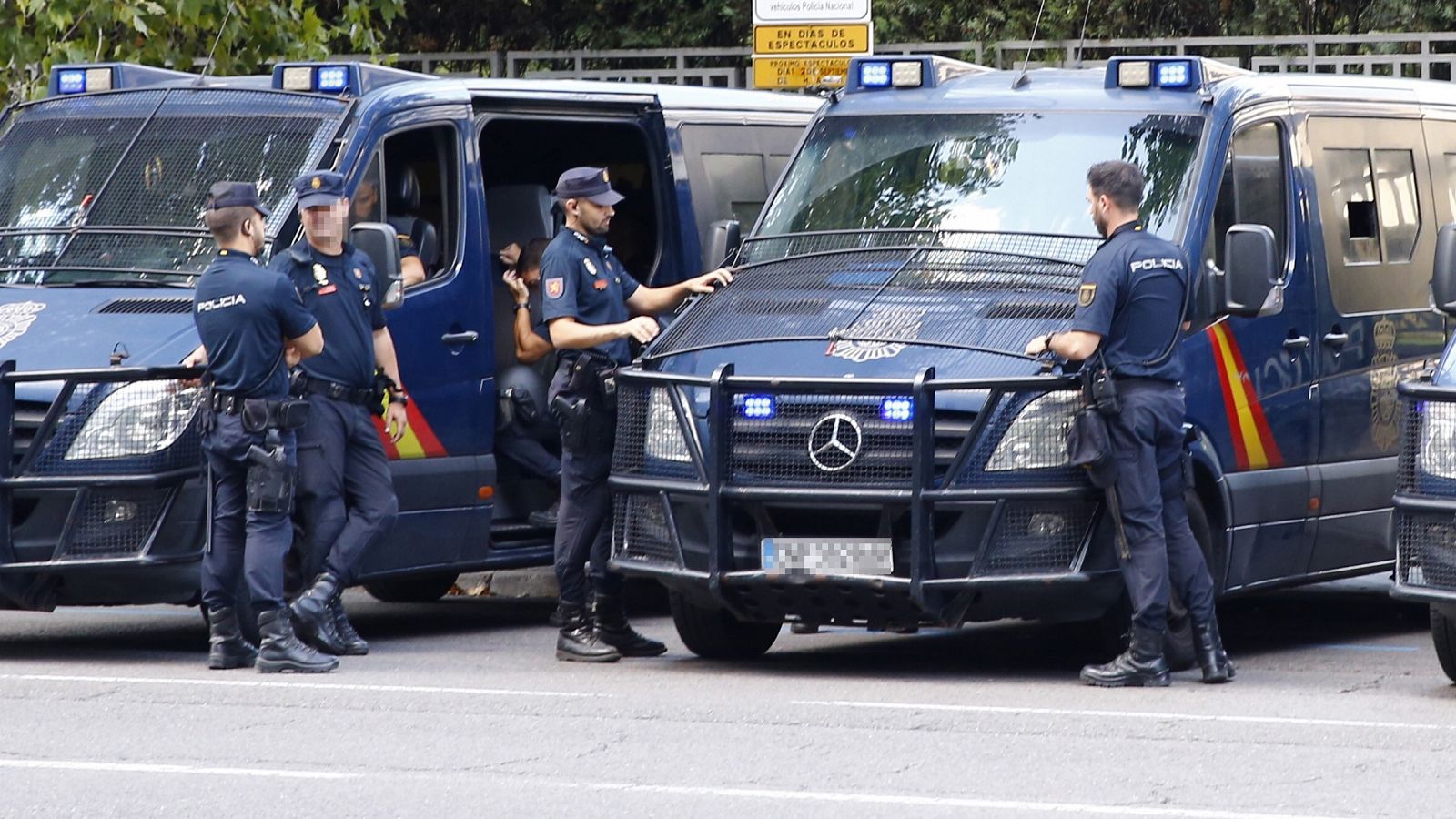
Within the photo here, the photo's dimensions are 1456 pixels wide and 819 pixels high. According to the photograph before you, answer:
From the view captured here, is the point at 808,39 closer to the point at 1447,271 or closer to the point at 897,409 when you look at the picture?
the point at 1447,271

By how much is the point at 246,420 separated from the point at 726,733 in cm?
241

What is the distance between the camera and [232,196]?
9305 mm

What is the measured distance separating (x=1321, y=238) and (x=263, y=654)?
4.37 m

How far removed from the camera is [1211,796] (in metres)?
6.75

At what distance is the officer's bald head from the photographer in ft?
29.0

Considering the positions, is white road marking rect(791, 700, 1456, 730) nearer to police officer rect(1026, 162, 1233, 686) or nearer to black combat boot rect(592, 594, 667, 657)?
police officer rect(1026, 162, 1233, 686)

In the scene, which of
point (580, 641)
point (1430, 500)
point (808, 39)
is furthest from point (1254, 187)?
point (808, 39)

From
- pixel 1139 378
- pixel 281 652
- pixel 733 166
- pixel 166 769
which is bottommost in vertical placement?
pixel 281 652

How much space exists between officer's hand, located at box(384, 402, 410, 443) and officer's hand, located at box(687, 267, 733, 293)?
1.24 m

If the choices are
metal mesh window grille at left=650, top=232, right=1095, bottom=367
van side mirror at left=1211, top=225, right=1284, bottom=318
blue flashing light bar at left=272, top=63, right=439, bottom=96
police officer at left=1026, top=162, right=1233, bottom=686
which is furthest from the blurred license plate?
blue flashing light bar at left=272, top=63, right=439, bottom=96

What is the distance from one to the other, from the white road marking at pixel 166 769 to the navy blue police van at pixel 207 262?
200 centimetres

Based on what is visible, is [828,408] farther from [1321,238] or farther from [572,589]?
[1321,238]

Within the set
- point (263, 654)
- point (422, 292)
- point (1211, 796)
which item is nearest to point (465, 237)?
point (422, 292)

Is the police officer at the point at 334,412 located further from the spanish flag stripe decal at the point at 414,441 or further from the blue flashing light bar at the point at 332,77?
the blue flashing light bar at the point at 332,77
